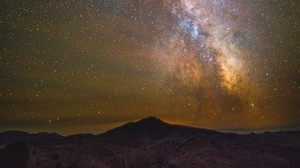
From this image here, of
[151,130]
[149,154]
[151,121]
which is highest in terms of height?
[151,121]

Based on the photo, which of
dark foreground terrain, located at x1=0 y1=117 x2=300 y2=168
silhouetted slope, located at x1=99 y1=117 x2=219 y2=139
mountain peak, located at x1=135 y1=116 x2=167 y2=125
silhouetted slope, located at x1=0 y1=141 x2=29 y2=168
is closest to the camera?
silhouetted slope, located at x1=0 y1=141 x2=29 y2=168

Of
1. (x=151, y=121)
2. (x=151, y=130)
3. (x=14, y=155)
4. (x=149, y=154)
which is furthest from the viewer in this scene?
(x=151, y=121)

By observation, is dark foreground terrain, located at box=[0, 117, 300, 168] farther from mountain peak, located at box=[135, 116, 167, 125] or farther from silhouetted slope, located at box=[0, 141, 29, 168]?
mountain peak, located at box=[135, 116, 167, 125]

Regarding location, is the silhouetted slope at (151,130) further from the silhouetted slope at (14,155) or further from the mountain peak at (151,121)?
the silhouetted slope at (14,155)

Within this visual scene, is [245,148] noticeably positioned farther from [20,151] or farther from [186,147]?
[20,151]

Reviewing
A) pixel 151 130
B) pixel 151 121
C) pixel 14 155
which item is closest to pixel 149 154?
pixel 14 155

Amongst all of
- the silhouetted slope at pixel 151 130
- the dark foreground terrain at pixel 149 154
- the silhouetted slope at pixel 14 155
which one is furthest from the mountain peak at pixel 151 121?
the silhouetted slope at pixel 14 155

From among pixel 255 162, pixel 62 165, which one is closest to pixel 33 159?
pixel 62 165

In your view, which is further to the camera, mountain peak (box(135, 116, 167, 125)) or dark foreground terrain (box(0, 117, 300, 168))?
mountain peak (box(135, 116, 167, 125))

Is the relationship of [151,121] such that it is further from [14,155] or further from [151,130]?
[14,155]

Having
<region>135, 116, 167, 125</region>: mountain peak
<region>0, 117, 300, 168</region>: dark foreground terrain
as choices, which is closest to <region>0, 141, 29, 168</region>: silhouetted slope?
<region>0, 117, 300, 168</region>: dark foreground terrain

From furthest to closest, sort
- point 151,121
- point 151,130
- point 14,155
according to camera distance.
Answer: point 151,121 < point 151,130 < point 14,155

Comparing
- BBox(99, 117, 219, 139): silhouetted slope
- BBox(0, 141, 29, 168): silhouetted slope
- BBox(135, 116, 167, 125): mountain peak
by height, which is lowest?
BBox(0, 141, 29, 168): silhouetted slope
